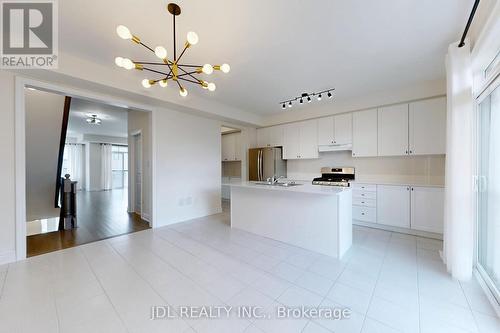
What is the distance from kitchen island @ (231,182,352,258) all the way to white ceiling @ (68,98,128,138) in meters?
4.71

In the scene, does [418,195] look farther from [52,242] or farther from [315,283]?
[52,242]

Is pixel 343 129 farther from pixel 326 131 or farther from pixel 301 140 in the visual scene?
pixel 301 140

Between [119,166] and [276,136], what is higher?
[276,136]

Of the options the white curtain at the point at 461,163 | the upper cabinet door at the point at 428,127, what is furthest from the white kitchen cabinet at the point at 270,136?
the white curtain at the point at 461,163

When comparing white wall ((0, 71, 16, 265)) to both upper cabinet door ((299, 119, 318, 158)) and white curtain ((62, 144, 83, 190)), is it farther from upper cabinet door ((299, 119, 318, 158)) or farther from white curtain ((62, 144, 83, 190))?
white curtain ((62, 144, 83, 190))

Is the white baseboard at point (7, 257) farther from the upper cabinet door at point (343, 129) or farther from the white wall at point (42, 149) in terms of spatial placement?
the upper cabinet door at point (343, 129)

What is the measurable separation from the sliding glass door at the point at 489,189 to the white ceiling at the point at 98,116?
700 centimetres

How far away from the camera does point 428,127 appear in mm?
3490

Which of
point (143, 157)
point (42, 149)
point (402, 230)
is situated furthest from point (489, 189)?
point (42, 149)

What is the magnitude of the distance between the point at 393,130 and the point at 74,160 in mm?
12690

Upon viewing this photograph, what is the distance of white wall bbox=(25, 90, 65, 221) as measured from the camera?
391 centimetres

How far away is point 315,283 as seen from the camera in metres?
2.11

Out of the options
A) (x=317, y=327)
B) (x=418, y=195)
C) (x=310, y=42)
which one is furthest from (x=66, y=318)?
(x=418, y=195)

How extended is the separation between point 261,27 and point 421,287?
3169 mm
